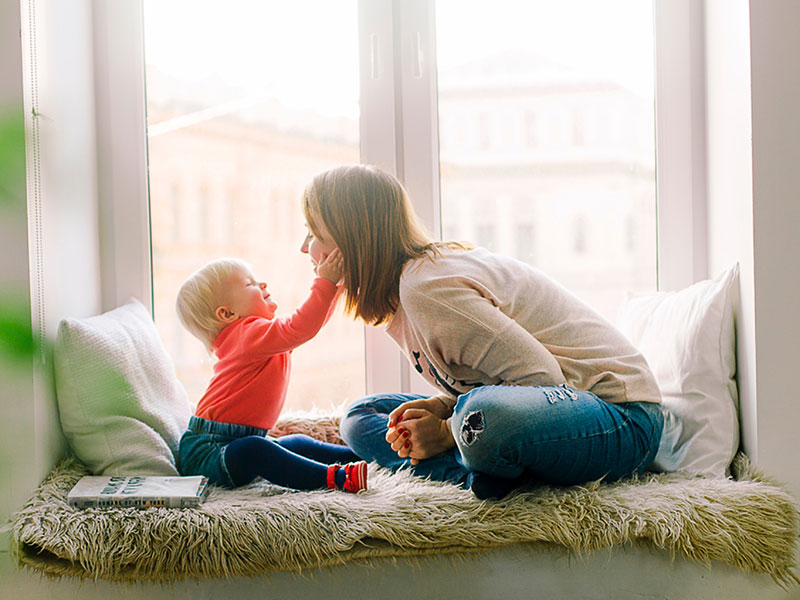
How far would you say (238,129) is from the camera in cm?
180

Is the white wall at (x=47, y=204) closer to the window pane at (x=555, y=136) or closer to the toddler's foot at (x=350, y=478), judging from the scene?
the toddler's foot at (x=350, y=478)

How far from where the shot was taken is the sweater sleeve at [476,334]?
4.09ft

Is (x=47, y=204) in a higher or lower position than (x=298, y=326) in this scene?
higher

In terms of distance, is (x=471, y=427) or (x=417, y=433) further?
(x=417, y=433)

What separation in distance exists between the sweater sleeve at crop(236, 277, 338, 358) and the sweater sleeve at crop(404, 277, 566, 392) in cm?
25

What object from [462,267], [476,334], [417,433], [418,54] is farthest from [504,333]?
[418,54]

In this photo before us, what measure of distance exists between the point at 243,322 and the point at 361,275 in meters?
0.32

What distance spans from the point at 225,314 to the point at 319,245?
277mm

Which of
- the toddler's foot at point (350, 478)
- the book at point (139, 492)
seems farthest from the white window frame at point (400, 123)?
the toddler's foot at point (350, 478)

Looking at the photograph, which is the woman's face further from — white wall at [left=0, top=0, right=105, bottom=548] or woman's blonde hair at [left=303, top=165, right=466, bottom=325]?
white wall at [left=0, top=0, right=105, bottom=548]

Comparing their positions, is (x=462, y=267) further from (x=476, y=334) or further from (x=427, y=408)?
(x=427, y=408)

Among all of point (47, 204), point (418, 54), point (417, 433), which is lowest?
point (417, 433)

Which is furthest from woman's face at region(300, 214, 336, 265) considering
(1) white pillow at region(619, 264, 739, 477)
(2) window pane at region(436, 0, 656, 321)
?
(1) white pillow at region(619, 264, 739, 477)

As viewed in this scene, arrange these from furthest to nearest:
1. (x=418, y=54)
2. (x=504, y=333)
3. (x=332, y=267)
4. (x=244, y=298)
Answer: (x=418, y=54), (x=244, y=298), (x=332, y=267), (x=504, y=333)
